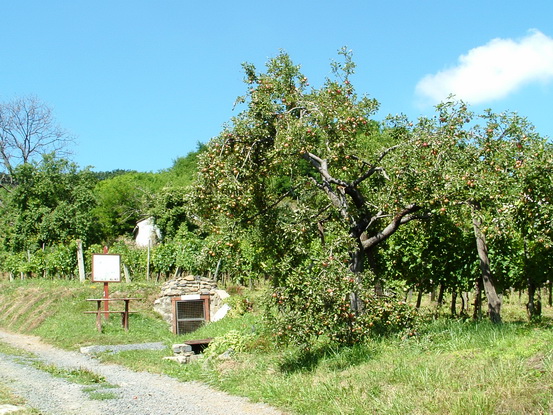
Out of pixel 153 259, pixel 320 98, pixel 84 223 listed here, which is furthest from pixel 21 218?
pixel 320 98

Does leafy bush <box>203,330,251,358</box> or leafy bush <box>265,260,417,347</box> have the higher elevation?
leafy bush <box>265,260,417,347</box>

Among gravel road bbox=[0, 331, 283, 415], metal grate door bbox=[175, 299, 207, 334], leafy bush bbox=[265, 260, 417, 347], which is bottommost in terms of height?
gravel road bbox=[0, 331, 283, 415]

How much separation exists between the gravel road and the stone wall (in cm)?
649

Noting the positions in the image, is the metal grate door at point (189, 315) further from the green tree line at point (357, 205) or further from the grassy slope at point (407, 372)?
the green tree line at point (357, 205)

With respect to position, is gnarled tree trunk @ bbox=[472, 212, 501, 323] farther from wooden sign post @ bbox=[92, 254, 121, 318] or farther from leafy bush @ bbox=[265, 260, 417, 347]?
wooden sign post @ bbox=[92, 254, 121, 318]

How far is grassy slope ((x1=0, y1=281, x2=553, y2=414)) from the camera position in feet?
19.3

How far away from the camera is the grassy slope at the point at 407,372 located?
587 cm

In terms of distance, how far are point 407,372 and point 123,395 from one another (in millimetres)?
4151

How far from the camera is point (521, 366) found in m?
6.30

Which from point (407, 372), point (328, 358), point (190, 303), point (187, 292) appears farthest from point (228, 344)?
point (187, 292)

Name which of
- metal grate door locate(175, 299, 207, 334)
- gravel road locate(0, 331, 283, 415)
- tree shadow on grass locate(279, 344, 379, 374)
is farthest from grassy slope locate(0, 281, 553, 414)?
metal grate door locate(175, 299, 207, 334)

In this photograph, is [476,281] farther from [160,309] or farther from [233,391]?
[160,309]

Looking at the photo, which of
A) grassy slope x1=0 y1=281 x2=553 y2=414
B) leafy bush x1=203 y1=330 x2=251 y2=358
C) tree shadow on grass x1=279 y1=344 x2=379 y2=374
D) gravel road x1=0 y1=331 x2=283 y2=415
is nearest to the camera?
grassy slope x1=0 y1=281 x2=553 y2=414

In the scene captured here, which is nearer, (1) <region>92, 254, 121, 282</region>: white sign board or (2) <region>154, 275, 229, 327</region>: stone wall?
(1) <region>92, 254, 121, 282</region>: white sign board
